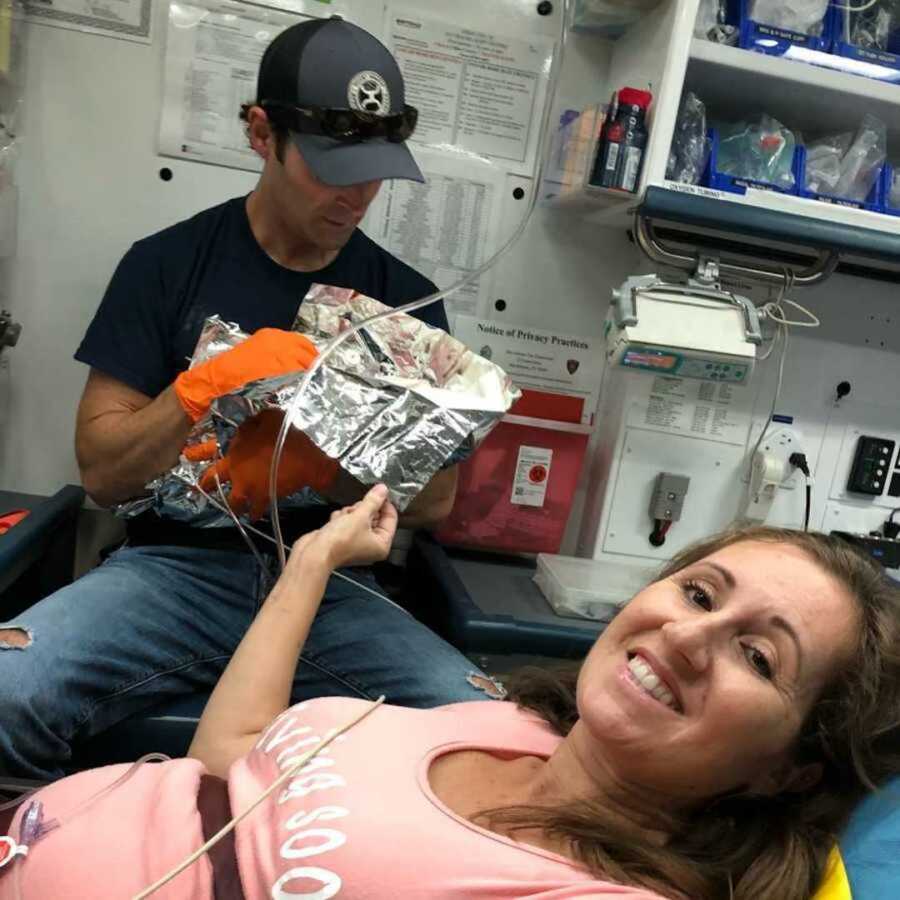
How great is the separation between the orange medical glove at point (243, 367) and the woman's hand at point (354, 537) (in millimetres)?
215

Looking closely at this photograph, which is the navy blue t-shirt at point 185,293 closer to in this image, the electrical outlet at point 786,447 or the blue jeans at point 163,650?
the blue jeans at point 163,650

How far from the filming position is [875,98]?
158cm

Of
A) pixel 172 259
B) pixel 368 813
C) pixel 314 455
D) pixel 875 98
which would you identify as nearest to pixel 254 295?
pixel 172 259

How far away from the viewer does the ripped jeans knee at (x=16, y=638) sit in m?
1.13

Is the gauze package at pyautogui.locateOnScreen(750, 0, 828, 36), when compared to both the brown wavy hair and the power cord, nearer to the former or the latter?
the power cord

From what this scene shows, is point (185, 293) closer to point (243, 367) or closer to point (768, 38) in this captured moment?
point (243, 367)

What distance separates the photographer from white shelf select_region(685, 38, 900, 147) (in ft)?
5.01

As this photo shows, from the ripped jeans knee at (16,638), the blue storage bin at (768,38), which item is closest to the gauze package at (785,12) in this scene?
the blue storage bin at (768,38)

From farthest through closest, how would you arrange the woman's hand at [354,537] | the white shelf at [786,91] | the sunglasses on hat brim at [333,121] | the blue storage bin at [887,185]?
the blue storage bin at [887,185] < the white shelf at [786,91] < the sunglasses on hat brim at [333,121] < the woman's hand at [354,537]

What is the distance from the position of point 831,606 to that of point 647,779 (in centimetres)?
27

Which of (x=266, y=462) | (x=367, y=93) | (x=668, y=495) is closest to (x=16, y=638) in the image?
(x=266, y=462)

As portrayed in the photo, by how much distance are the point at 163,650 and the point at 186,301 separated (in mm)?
647

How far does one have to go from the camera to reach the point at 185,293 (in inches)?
60.4

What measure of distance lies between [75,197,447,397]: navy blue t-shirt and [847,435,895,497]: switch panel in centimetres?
122
